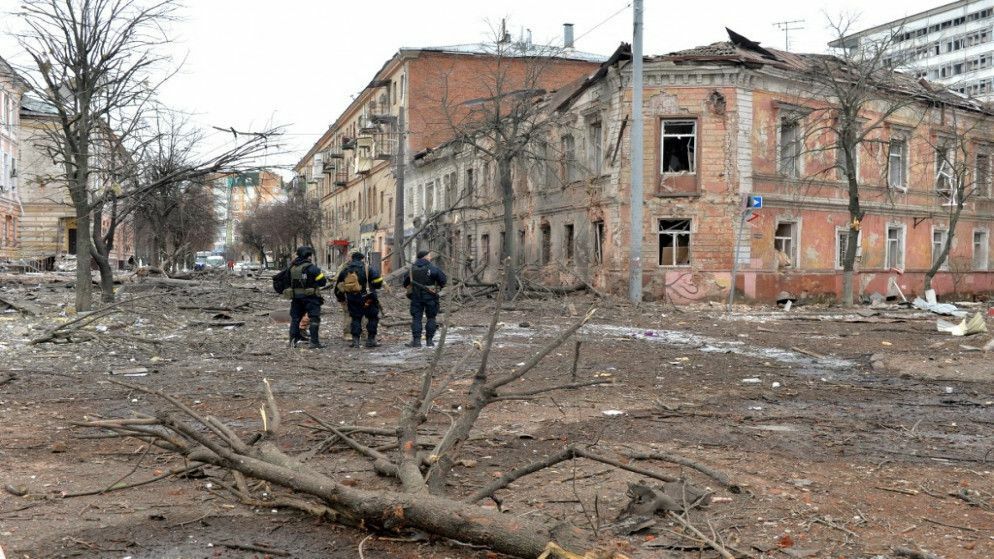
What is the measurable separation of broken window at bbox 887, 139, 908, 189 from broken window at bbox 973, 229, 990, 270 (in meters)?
5.44

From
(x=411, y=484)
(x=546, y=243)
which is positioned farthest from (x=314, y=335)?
(x=546, y=243)

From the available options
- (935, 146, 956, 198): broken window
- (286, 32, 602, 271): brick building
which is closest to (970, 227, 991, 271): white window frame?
(935, 146, 956, 198): broken window

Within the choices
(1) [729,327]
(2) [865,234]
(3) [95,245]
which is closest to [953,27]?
(2) [865,234]

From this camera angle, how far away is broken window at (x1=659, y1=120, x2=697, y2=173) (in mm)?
24281

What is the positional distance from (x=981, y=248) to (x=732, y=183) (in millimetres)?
14337

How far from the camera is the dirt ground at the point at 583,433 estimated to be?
4.03m

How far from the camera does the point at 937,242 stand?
30484 mm

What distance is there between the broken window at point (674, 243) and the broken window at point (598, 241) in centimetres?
200

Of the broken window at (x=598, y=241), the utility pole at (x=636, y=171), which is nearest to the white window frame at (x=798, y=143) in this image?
the broken window at (x=598, y=241)

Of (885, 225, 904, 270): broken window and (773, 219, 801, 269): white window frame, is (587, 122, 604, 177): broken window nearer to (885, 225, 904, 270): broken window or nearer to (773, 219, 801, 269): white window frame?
(773, 219, 801, 269): white window frame

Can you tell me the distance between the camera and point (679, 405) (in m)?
7.68

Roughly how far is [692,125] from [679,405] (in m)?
18.1

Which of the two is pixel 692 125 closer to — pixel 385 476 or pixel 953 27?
pixel 385 476

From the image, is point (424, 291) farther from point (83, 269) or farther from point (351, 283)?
point (83, 269)
